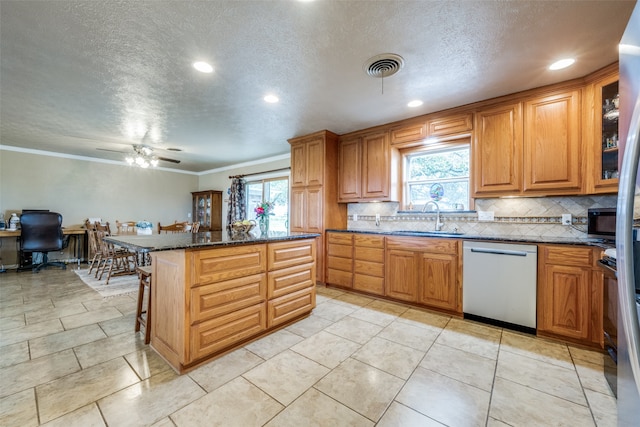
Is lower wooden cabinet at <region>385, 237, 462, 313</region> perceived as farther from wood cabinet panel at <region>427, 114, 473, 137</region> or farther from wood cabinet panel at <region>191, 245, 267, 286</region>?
wood cabinet panel at <region>191, 245, 267, 286</region>

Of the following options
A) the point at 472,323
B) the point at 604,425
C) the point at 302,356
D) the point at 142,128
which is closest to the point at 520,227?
the point at 472,323

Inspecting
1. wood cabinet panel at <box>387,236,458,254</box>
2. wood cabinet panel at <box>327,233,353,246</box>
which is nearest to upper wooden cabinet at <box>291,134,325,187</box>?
wood cabinet panel at <box>327,233,353,246</box>

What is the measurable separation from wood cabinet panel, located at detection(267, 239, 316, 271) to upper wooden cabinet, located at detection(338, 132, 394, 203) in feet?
4.65

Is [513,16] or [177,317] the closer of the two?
[513,16]

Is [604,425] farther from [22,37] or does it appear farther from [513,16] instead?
[22,37]

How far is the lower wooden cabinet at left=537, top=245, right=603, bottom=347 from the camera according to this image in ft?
6.93

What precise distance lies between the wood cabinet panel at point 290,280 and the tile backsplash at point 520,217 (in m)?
1.71

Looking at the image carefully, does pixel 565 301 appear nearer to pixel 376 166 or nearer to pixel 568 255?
pixel 568 255

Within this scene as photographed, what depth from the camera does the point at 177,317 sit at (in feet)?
5.95

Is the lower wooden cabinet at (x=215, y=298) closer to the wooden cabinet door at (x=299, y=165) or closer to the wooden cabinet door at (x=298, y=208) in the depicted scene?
the wooden cabinet door at (x=298, y=208)

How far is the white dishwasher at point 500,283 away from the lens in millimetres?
2393

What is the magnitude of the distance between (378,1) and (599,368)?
2987 mm

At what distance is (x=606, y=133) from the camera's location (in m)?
2.26

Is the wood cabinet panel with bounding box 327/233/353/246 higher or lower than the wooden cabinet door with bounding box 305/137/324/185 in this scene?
lower
